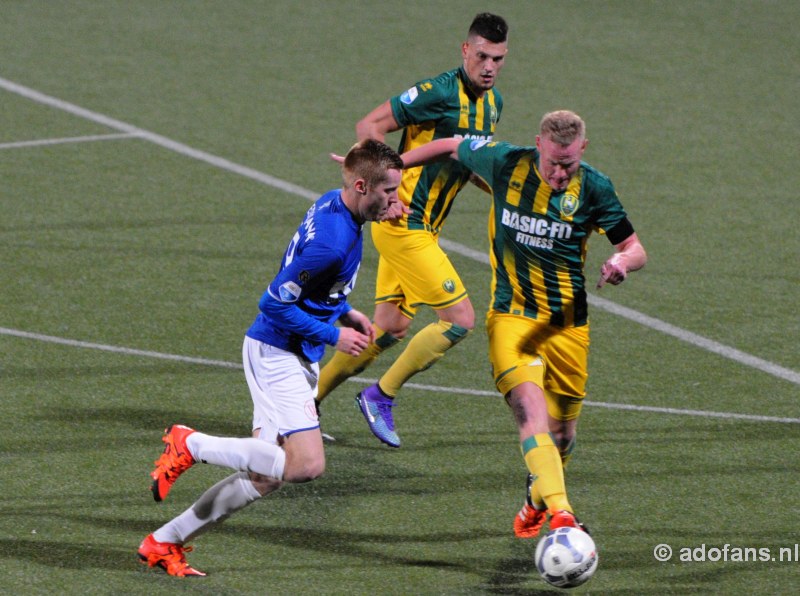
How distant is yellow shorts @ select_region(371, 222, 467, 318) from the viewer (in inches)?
324

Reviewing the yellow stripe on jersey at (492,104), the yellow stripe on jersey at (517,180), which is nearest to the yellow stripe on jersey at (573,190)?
the yellow stripe on jersey at (517,180)

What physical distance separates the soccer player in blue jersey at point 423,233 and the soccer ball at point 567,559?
212 centimetres

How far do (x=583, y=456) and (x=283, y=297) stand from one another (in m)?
2.29

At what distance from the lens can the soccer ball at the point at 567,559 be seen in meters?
6.01

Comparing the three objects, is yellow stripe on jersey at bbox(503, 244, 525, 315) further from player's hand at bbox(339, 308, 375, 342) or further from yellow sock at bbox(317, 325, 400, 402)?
yellow sock at bbox(317, 325, 400, 402)

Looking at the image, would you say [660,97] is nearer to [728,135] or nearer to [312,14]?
[728,135]

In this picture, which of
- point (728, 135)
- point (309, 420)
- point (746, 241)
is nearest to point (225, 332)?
point (309, 420)

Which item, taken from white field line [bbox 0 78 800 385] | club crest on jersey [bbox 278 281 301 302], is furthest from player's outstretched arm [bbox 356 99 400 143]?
white field line [bbox 0 78 800 385]

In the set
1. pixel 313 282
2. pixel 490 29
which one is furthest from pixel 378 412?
pixel 490 29

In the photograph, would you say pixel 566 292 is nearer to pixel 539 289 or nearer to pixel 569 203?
pixel 539 289

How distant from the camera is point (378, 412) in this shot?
324 inches

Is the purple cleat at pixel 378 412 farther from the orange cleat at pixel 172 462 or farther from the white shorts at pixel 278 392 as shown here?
the orange cleat at pixel 172 462

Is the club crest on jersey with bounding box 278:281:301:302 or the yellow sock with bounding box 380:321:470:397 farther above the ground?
the club crest on jersey with bounding box 278:281:301:302

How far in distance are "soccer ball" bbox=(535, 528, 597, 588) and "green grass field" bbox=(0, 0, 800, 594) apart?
1.33 feet
